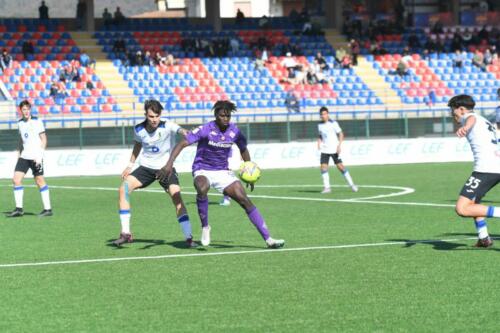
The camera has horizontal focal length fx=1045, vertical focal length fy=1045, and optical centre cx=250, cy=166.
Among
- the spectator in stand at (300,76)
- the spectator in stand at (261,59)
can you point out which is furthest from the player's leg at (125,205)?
the spectator in stand at (261,59)

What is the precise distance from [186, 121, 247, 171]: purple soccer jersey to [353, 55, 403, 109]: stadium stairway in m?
32.9

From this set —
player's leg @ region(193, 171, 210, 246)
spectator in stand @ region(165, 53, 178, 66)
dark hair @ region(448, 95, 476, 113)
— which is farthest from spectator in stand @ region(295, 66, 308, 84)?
dark hair @ region(448, 95, 476, 113)

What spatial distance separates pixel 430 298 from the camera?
31.0 feet

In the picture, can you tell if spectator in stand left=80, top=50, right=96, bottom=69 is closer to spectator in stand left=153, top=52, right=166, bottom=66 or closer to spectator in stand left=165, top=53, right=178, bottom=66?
spectator in stand left=153, top=52, right=166, bottom=66

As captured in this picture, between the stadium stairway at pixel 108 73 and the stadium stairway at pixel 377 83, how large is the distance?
11389 millimetres

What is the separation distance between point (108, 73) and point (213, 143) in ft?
106

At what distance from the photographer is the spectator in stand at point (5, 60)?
42.2 meters

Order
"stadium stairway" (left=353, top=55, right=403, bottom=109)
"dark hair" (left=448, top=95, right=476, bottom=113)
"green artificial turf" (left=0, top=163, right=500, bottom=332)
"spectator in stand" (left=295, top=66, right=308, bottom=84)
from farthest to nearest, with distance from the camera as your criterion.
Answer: "stadium stairway" (left=353, top=55, right=403, bottom=109), "spectator in stand" (left=295, top=66, right=308, bottom=84), "dark hair" (left=448, top=95, right=476, bottom=113), "green artificial turf" (left=0, top=163, right=500, bottom=332)

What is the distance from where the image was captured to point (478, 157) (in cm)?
1253

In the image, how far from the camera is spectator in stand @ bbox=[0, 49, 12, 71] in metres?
42.2

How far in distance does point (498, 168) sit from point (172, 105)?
1214 inches

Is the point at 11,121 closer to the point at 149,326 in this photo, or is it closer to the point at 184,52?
the point at 184,52

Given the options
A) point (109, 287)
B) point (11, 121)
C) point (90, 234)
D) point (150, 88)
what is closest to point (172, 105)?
→ point (150, 88)

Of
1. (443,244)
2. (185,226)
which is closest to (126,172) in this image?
(185,226)
